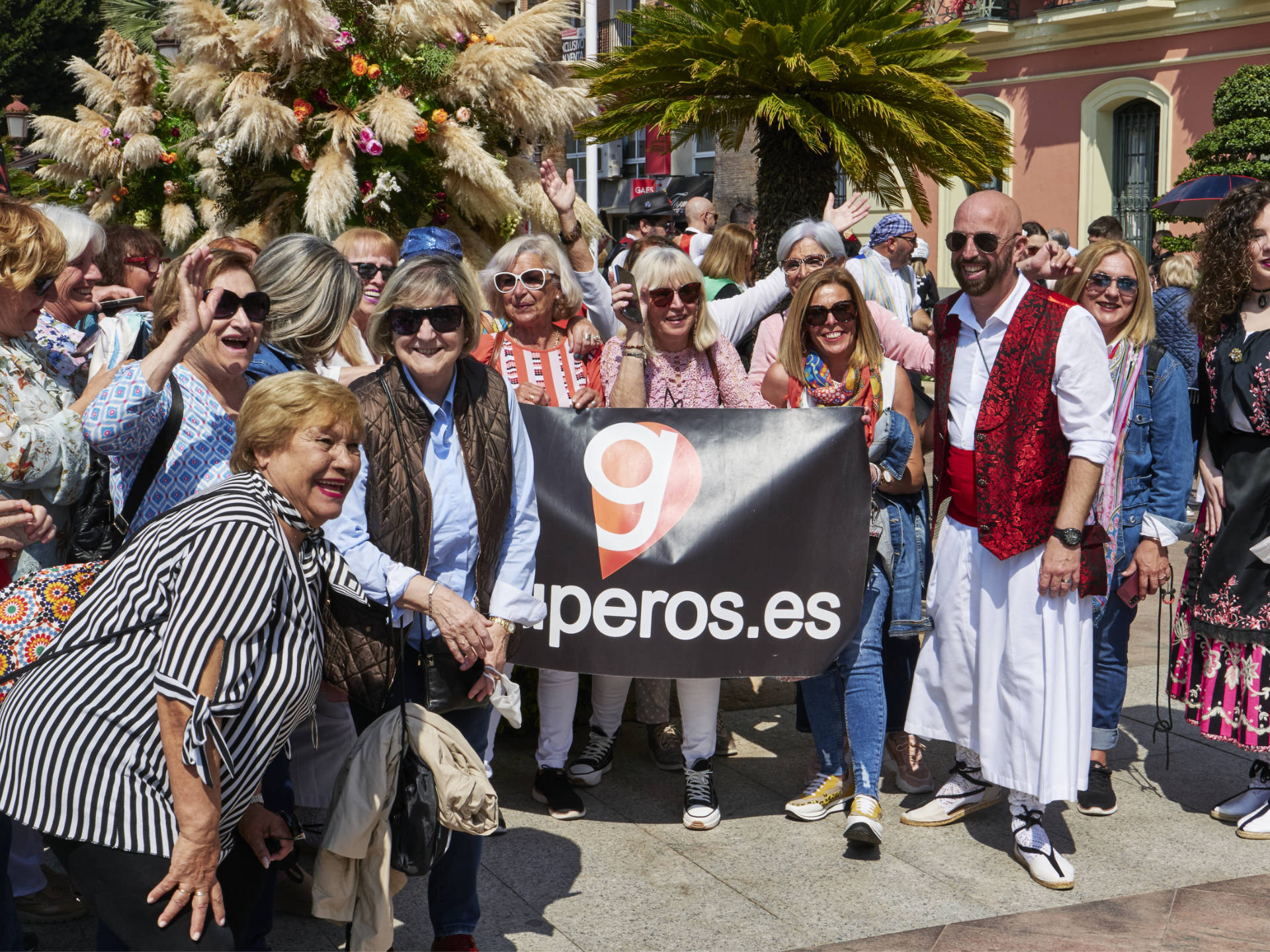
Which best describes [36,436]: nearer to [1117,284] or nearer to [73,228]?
[73,228]

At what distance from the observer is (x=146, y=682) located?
2.65 m

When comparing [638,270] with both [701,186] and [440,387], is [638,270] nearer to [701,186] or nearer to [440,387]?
[440,387]

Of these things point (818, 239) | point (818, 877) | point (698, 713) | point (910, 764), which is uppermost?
point (818, 239)

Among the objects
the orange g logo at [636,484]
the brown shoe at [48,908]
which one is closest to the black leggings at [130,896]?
the brown shoe at [48,908]

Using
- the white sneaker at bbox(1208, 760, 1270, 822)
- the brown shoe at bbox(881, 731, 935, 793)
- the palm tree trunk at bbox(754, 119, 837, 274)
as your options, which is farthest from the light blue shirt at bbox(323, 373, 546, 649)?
the palm tree trunk at bbox(754, 119, 837, 274)

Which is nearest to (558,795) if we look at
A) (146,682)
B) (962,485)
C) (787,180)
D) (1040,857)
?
(1040,857)

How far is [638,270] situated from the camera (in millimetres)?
4887

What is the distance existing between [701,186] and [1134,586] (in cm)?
1968

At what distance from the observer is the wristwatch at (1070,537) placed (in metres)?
4.16

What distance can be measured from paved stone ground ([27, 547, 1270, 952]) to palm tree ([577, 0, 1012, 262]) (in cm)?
338

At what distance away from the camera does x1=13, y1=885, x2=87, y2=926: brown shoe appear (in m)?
3.82

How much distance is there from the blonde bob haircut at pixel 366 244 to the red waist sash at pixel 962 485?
233 centimetres

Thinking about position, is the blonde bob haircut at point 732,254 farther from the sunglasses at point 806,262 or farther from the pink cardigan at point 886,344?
the sunglasses at point 806,262

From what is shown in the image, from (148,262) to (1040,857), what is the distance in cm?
462
